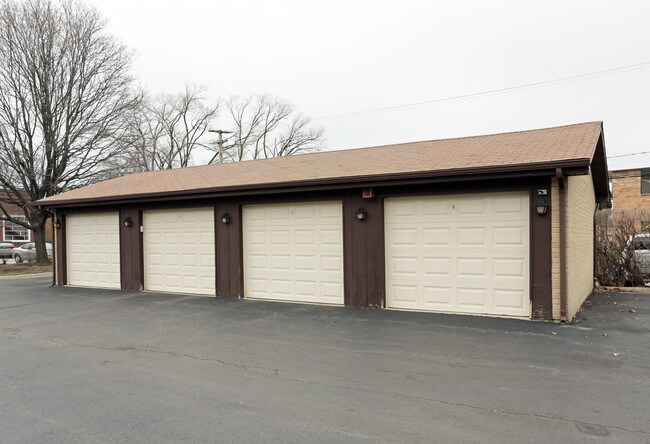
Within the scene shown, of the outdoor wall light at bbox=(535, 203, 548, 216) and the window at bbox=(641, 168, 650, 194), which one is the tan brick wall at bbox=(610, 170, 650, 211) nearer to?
the window at bbox=(641, 168, 650, 194)

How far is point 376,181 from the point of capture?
9.07 meters

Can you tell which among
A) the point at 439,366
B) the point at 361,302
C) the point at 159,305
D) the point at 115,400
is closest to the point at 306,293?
the point at 361,302

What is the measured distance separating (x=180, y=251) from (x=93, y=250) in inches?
137

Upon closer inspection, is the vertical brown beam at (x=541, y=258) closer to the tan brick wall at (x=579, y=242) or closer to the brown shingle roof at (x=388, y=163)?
the tan brick wall at (x=579, y=242)

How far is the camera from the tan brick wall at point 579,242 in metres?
8.12

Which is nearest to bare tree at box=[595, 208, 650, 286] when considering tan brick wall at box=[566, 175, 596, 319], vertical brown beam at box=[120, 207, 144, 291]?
tan brick wall at box=[566, 175, 596, 319]

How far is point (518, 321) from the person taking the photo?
7938mm

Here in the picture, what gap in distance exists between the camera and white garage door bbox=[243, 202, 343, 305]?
32.4 ft

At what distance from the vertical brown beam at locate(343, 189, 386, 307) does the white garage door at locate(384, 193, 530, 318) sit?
17 centimetres

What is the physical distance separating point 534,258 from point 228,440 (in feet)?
20.1

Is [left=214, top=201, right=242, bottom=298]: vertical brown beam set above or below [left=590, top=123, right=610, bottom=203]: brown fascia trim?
below

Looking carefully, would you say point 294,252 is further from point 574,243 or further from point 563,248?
point 574,243

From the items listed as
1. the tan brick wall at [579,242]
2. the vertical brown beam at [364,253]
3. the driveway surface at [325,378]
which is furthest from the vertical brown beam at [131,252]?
the tan brick wall at [579,242]

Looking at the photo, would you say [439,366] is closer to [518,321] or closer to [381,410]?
[381,410]
